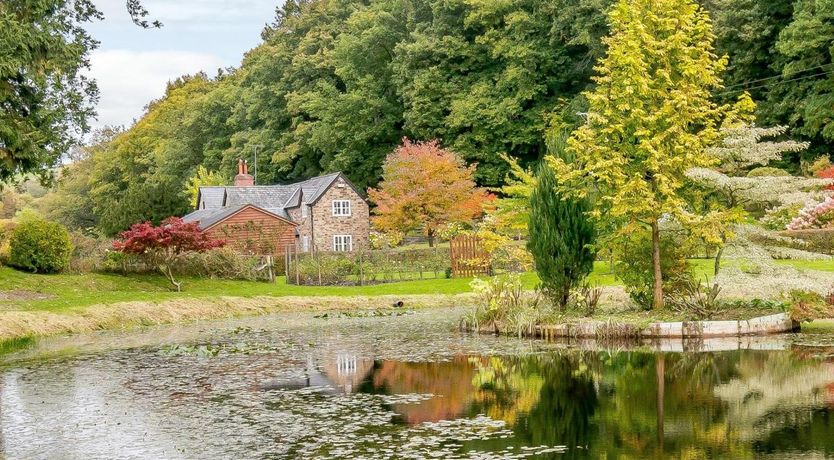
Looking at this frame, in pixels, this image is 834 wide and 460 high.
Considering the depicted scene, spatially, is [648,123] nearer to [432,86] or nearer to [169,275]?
[169,275]

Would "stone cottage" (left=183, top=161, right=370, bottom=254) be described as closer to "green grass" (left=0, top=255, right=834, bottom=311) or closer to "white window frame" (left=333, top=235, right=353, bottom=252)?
"white window frame" (left=333, top=235, right=353, bottom=252)

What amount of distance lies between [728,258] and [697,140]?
107 inches

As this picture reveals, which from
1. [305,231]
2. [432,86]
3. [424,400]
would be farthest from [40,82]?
[432,86]

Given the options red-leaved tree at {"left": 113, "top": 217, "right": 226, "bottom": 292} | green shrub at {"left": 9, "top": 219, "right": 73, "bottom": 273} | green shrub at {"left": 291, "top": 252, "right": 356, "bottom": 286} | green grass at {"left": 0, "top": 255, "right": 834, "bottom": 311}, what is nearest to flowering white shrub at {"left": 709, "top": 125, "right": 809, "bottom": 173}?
green grass at {"left": 0, "top": 255, "right": 834, "bottom": 311}

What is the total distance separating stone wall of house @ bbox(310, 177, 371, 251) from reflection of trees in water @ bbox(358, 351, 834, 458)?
45.1m

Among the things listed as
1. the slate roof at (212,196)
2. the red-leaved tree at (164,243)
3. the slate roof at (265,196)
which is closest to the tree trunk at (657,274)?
the red-leaved tree at (164,243)

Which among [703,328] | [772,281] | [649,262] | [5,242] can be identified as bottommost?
[703,328]

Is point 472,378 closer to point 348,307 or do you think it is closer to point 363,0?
point 348,307

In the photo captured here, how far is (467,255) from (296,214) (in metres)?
27.7

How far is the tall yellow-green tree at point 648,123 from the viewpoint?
20562 mm

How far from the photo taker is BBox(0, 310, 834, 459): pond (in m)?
10.6

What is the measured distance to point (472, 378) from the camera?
50.6 feet

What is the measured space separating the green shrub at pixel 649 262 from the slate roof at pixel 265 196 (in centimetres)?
4188

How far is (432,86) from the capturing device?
228 ft
